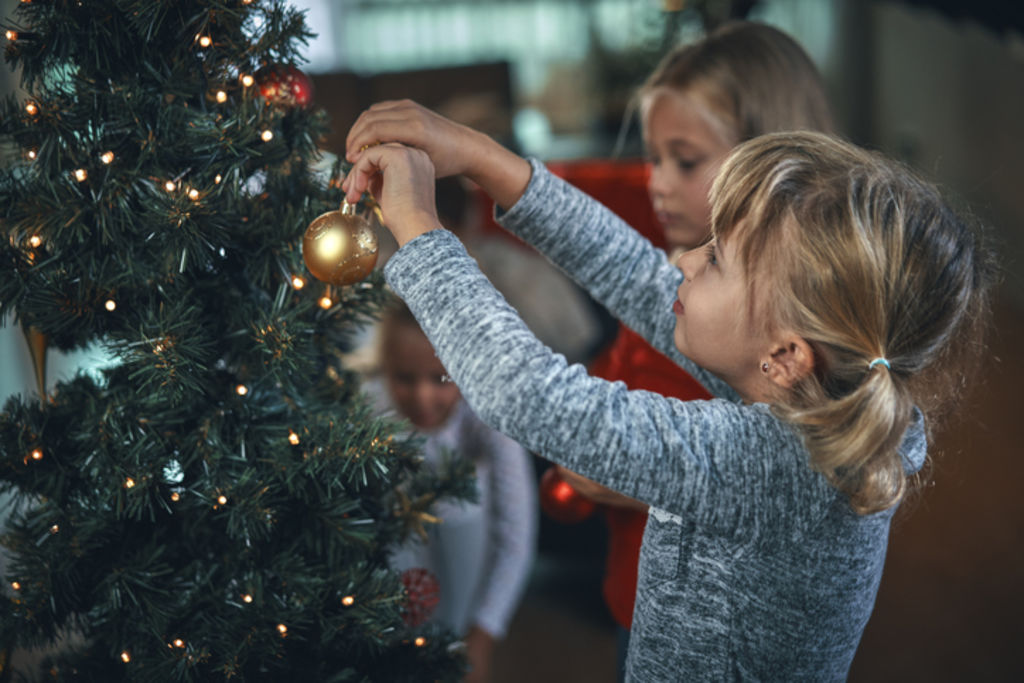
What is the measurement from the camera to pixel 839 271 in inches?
26.3

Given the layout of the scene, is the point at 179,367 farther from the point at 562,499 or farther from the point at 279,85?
the point at 562,499

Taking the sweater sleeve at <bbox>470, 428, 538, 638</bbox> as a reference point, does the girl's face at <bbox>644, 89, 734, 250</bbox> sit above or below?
above

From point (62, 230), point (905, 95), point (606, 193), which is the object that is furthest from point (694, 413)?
point (905, 95)

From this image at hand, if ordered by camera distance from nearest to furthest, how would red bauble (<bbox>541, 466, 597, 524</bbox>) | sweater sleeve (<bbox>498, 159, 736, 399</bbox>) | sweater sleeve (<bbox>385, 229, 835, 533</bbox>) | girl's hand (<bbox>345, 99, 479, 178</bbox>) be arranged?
sweater sleeve (<bbox>385, 229, 835, 533</bbox>) → girl's hand (<bbox>345, 99, 479, 178</bbox>) → sweater sleeve (<bbox>498, 159, 736, 399</bbox>) → red bauble (<bbox>541, 466, 597, 524</bbox>)

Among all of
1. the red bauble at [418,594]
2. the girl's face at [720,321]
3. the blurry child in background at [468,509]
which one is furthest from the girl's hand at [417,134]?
the blurry child in background at [468,509]

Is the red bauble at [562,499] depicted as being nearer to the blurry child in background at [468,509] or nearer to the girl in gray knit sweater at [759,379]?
the girl in gray knit sweater at [759,379]

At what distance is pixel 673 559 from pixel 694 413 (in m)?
0.15

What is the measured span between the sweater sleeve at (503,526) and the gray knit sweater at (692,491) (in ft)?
2.40

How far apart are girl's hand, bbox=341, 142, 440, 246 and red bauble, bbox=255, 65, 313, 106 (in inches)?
4.8

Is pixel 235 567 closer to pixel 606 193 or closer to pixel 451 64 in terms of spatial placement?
pixel 606 193

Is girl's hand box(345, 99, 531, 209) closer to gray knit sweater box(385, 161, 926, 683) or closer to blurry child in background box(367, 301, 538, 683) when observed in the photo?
gray knit sweater box(385, 161, 926, 683)

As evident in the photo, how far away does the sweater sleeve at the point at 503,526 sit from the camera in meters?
1.48

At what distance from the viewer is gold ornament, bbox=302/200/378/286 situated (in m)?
0.63

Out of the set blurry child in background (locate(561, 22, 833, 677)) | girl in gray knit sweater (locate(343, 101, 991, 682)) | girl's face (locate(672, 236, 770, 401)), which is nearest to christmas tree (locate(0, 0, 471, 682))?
girl in gray knit sweater (locate(343, 101, 991, 682))
